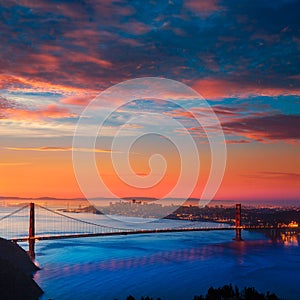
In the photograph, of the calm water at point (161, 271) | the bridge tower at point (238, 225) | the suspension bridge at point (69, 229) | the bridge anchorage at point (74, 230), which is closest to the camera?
the calm water at point (161, 271)

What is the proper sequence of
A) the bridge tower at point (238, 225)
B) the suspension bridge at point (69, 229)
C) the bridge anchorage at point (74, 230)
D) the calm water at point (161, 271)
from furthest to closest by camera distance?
1. the bridge tower at point (238, 225)
2. the suspension bridge at point (69, 229)
3. the bridge anchorage at point (74, 230)
4. the calm water at point (161, 271)

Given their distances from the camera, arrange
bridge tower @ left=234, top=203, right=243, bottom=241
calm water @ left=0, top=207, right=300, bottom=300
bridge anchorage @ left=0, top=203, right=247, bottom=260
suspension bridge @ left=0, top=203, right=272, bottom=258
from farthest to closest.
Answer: bridge tower @ left=234, top=203, right=243, bottom=241
suspension bridge @ left=0, top=203, right=272, bottom=258
bridge anchorage @ left=0, top=203, right=247, bottom=260
calm water @ left=0, top=207, right=300, bottom=300

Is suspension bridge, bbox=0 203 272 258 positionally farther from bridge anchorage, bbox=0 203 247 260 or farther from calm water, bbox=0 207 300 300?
calm water, bbox=0 207 300 300

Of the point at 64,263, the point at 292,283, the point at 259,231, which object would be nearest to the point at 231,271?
the point at 292,283

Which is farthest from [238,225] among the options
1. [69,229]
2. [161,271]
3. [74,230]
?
[161,271]

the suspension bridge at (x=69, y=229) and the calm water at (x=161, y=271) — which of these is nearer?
the calm water at (x=161, y=271)

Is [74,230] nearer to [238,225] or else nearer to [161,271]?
[238,225]

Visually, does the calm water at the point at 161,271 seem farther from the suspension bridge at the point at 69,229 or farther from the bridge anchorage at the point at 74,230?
the suspension bridge at the point at 69,229

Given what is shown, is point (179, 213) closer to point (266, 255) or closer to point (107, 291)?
point (266, 255)

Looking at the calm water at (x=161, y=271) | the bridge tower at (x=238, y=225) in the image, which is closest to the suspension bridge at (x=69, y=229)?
A: the bridge tower at (x=238, y=225)

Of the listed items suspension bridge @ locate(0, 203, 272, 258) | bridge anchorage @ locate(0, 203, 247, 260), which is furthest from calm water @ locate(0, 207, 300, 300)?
suspension bridge @ locate(0, 203, 272, 258)
